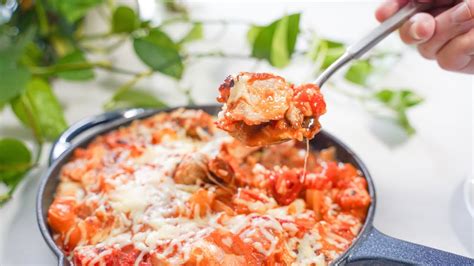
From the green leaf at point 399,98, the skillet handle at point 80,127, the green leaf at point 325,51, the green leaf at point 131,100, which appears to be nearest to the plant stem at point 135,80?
the green leaf at point 131,100

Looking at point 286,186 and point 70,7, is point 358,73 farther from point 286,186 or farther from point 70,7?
point 70,7

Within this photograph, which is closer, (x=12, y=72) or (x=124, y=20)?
(x=12, y=72)

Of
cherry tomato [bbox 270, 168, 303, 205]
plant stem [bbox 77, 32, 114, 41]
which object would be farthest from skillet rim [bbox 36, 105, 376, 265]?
plant stem [bbox 77, 32, 114, 41]

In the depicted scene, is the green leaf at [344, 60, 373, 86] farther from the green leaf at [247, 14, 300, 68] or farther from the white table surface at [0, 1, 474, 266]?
the green leaf at [247, 14, 300, 68]

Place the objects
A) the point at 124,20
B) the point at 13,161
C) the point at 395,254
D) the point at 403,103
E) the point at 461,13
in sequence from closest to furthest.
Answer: the point at 395,254
the point at 461,13
the point at 13,161
the point at 403,103
the point at 124,20

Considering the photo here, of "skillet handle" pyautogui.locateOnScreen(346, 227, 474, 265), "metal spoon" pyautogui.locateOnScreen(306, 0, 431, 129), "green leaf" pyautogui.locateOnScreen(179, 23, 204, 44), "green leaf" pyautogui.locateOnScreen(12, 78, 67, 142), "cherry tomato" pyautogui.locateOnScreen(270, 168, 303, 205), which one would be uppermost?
"metal spoon" pyautogui.locateOnScreen(306, 0, 431, 129)

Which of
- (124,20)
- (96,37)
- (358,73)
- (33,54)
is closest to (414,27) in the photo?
(358,73)

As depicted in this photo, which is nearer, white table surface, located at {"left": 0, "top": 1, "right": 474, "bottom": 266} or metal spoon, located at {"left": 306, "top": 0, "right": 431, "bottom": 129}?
metal spoon, located at {"left": 306, "top": 0, "right": 431, "bottom": 129}

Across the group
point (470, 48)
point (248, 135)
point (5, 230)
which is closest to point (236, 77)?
point (248, 135)
